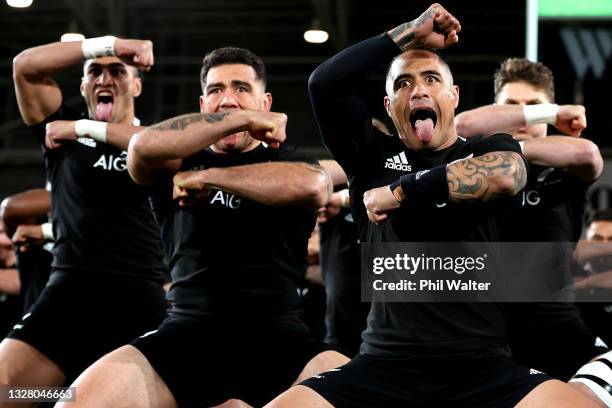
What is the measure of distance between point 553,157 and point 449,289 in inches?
46.5

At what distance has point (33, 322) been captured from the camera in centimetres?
410

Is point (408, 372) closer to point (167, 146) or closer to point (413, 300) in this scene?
point (413, 300)

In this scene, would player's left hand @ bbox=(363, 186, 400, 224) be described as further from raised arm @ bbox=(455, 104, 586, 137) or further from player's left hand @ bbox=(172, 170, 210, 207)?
raised arm @ bbox=(455, 104, 586, 137)

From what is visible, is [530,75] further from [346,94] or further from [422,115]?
[346,94]

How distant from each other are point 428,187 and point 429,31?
76 cm

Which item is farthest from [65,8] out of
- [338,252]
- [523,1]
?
[338,252]

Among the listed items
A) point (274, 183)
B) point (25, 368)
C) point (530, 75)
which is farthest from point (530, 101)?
point (25, 368)

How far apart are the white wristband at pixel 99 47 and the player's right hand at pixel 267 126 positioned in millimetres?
1118

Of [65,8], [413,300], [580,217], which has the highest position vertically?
[65,8]

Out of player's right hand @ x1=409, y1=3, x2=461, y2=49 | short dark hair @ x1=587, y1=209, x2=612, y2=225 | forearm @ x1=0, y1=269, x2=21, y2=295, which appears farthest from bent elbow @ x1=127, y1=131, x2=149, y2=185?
short dark hair @ x1=587, y1=209, x2=612, y2=225

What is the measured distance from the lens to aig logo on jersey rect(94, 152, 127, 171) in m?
4.42

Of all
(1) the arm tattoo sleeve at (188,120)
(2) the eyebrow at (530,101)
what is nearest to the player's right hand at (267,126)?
(1) the arm tattoo sleeve at (188,120)

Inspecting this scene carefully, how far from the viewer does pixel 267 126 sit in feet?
11.5

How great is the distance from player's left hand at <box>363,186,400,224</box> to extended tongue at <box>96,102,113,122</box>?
2.07 metres
